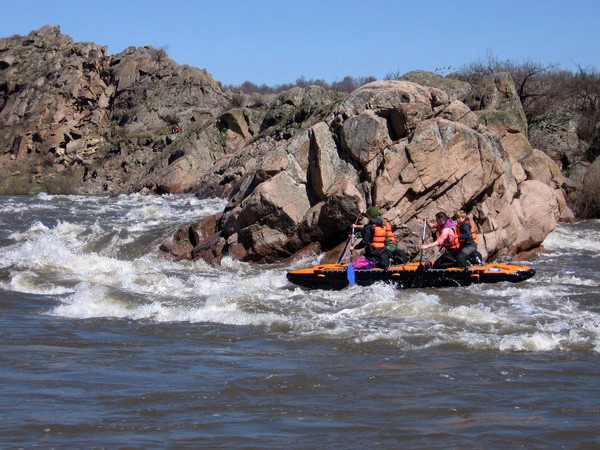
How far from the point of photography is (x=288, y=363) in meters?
6.76

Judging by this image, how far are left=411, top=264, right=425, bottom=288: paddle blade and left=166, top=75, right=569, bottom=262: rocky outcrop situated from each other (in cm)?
237

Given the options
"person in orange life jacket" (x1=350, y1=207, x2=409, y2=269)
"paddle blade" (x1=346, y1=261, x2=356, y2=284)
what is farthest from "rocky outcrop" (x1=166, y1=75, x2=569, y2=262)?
"paddle blade" (x1=346, y1=261, x2=356, y2=284)

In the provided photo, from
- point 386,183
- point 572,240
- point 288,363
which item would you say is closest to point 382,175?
point 386,183

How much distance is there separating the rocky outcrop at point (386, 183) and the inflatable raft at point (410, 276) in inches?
91.2

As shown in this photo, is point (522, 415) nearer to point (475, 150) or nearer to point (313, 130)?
point (475, 150)

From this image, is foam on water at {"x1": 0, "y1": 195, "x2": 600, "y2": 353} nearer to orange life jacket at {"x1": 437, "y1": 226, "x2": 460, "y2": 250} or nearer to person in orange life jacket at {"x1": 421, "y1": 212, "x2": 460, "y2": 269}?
person in orange life jacket at {"x1": 421, "y1": 212, "x2": 460, "y2": 269}

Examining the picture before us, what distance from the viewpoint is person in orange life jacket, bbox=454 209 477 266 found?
11.9m

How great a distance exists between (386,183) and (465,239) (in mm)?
2844

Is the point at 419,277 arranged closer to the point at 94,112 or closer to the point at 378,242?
the point at 378,242

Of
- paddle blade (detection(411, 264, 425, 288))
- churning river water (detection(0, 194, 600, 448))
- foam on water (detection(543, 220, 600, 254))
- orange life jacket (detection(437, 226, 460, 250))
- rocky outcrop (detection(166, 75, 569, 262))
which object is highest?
rocky outcrop (detection(166, 75, 569, 262))

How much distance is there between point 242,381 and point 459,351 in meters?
2.43

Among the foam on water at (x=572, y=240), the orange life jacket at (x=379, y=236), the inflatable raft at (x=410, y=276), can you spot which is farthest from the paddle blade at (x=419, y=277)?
the foam on water at (x=572, y=240)

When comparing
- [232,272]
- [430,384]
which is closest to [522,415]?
[430,384]

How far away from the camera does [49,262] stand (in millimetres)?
13766
